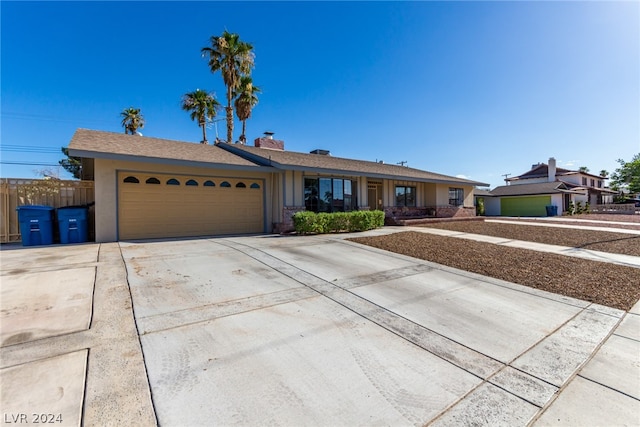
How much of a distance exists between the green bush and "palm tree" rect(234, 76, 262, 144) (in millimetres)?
13718

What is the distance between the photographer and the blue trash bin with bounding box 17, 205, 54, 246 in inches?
317

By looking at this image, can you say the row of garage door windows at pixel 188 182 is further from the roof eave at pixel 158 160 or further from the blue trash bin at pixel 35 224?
the blue trash bin at pixel 35 224

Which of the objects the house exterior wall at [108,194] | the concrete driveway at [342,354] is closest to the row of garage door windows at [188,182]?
the house exterior wall at [108,194]

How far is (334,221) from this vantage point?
463 inches

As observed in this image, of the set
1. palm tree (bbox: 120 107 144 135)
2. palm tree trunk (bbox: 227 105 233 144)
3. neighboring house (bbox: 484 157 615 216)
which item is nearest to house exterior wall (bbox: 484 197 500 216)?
neighboring house (bbox: 484 157 615 216)

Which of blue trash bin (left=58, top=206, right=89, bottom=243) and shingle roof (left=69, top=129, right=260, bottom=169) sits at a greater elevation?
shingle roof (left=69, top=129, right=260, bottom=169)

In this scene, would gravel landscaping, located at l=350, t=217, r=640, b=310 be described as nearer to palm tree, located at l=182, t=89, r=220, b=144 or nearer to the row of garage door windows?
the row of garage door windows

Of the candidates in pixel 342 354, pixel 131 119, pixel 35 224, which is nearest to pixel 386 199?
pixel 342 354

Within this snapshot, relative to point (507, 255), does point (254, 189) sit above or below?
above

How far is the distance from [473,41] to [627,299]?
11.1m

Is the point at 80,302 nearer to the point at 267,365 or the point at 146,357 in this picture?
the point at 146,357

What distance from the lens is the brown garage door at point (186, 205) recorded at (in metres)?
9.37

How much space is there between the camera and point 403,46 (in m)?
12.5

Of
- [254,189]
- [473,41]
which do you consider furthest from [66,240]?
[473,41]
